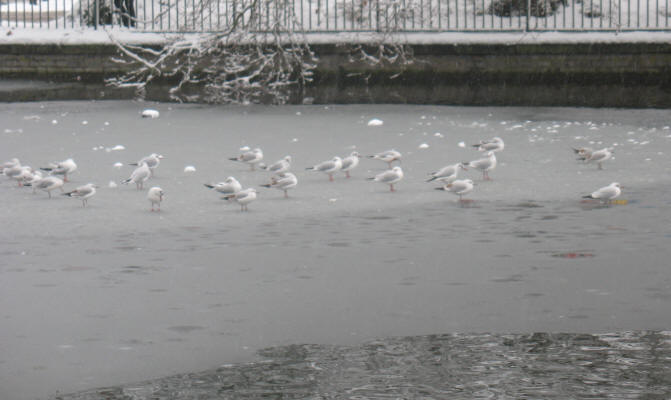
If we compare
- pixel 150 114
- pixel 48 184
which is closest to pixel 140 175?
pixel 48 184

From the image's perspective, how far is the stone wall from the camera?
20.6 metres

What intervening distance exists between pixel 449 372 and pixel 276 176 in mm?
7674

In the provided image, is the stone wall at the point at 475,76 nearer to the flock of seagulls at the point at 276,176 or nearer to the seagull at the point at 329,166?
the flock of seagulls at the point at 276,176

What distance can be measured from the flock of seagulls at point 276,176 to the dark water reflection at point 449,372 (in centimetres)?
473

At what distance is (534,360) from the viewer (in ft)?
18.7

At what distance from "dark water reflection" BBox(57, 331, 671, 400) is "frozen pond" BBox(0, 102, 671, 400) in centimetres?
13

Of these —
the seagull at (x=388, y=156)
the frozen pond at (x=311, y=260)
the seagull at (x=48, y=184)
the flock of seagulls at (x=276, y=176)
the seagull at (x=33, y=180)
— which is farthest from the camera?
the seagull at (x=388, y=156)

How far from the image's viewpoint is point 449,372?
216 inches

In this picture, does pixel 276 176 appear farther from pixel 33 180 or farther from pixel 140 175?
pixel 33 180

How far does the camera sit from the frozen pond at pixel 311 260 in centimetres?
624

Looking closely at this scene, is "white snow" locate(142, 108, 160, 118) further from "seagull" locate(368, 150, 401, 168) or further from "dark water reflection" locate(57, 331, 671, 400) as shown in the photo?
"dark water reflection" locate(57, 331, 671, 400)

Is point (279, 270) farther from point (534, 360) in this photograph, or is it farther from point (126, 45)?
point (126, 45)

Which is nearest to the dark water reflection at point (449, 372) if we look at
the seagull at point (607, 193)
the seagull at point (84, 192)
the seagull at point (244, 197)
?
the seagull at point (607, 193)

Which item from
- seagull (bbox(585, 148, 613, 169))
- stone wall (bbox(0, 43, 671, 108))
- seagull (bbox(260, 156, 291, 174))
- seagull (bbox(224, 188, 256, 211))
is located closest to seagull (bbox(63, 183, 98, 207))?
seagull (bbox(224, 188, 256, 211))
